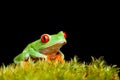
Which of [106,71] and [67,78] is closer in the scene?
[67,78]

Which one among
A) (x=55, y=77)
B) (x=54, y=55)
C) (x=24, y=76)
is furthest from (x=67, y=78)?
(x=54, y=55)

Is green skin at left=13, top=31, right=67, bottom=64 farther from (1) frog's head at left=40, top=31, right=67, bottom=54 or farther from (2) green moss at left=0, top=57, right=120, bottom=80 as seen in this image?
(2) green moss at left=0, top=57, right=120, bottom=80

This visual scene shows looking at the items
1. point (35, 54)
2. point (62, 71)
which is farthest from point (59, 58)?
point (62, 71)

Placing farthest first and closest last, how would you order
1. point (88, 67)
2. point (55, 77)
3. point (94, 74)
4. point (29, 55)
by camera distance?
point (29, 55), point (88, 67), point (94, 74), point (55, 77)

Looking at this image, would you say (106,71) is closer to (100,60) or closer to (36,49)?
(100,60)

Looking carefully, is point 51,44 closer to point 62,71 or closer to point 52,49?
point 52,49

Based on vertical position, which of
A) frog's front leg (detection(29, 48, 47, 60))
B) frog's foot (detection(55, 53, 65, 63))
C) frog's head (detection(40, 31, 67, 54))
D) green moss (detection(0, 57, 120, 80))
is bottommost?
green moss (detection(0, 57, 120, 80))

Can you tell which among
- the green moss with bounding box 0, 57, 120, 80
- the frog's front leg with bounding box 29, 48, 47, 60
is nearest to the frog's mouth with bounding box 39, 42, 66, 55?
the frog's front leg with bounding box 29, 48, 47, 60

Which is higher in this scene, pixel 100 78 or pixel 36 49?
pixel 36 49

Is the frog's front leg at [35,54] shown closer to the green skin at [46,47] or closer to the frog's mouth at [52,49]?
the green skin at [46,47]

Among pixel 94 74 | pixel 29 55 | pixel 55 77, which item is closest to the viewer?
pixel 55 77
